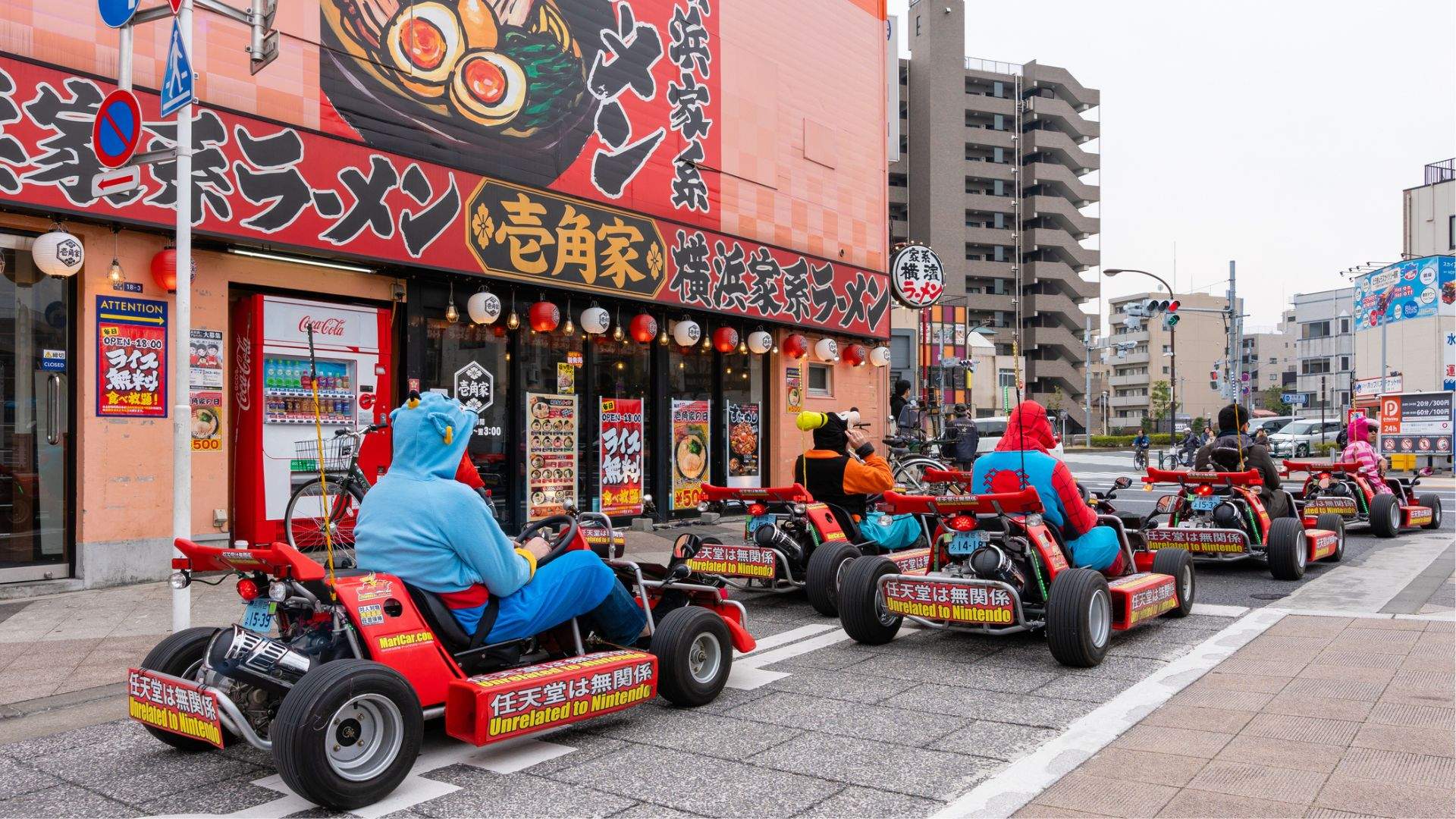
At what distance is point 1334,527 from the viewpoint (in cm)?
1128

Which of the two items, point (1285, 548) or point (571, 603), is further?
point (1285, 548)

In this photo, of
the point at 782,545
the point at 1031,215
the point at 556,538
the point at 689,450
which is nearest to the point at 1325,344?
the point at 1031,215

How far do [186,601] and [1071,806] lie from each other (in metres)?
5.57

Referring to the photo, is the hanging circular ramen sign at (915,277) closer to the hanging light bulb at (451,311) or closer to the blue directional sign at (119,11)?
the hanging light bulb at (451,311)

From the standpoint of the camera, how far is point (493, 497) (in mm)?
12805

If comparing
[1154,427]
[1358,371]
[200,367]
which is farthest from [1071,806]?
[1154,427]

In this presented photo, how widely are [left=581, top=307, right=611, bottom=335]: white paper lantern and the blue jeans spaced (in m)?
8.36

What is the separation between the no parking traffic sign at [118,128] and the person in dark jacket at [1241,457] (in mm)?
A: 10549

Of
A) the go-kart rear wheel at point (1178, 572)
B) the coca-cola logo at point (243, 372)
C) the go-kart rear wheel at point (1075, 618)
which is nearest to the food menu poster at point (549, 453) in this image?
the coca-cola logo at point (243, 372)

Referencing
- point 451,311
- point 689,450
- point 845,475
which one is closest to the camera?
point 845,475

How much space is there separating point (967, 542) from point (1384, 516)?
10.3 meters

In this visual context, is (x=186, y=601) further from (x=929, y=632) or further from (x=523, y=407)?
(x=523, y=407)

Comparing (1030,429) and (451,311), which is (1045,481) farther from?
(451,311)

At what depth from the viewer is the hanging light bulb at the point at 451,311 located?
12.0 metres
